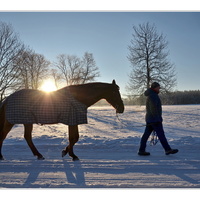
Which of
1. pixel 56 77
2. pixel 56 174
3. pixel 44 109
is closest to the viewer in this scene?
pixel 56 174

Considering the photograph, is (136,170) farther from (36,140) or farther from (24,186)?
(36,140)

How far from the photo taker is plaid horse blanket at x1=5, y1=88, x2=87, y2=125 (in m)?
4.88

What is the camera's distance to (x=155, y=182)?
3297 millimetres

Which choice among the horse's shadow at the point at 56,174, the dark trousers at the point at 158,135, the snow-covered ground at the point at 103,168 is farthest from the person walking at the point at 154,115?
the horse's shadow at the point at 56,174

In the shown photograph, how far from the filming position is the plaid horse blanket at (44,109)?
4883mm

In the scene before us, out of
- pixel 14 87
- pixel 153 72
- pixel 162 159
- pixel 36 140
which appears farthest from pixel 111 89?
pixel 153 72

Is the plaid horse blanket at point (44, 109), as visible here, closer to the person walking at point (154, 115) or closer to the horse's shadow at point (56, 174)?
the horse's shadow at point (56, 174)

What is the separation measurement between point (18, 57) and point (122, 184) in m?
15.2

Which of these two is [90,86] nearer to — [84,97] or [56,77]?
[84,97]

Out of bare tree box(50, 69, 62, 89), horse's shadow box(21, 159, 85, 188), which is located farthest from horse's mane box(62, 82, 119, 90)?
bare tree box(50, 69, 62, 89)

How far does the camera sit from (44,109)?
4926 mm

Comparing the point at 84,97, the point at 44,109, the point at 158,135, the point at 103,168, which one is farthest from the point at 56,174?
the point at 158,135

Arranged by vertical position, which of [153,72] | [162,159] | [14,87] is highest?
[153,72]

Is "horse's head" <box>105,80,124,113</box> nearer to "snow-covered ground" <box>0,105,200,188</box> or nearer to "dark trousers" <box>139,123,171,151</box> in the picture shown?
"dark trousers" <box>139,123,171,151</box>
